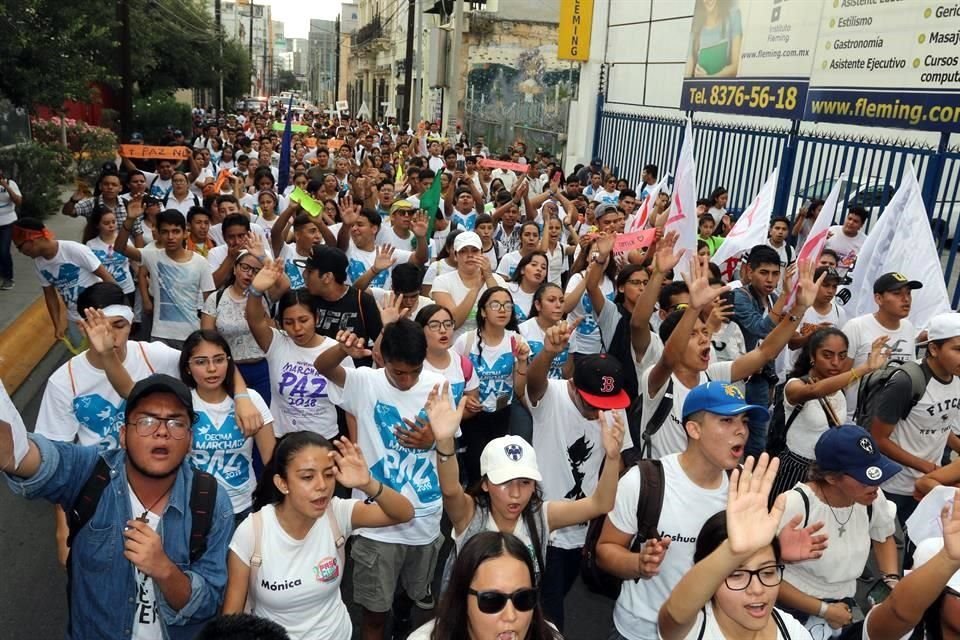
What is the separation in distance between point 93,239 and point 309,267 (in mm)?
2773

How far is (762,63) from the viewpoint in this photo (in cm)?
1223

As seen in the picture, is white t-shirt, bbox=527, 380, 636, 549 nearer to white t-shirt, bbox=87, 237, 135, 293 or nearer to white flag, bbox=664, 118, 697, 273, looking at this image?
white flag, bbox=664, 118, 697, 273

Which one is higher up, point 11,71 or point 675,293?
point 11,71

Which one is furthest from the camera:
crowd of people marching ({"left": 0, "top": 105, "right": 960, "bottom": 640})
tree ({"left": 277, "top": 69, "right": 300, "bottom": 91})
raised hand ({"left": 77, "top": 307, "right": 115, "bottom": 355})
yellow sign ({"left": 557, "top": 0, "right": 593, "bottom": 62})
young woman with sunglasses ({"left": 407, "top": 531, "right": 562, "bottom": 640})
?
tree ({"left": 277, "top": 69, "right": 300, "bottom": 91})

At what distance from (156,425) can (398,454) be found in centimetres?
124

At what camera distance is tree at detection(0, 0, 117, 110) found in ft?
33.3

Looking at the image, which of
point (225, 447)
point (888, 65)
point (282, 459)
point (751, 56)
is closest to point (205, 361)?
point (225, 447)

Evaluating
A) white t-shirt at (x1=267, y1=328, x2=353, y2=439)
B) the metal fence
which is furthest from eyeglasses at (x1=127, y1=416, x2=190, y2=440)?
the metal fence

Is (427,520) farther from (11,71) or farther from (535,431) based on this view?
(11,71)

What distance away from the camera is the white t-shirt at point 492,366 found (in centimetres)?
464

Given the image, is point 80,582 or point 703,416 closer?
point 80,582

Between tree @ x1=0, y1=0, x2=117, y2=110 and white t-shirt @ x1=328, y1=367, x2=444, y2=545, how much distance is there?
921cm

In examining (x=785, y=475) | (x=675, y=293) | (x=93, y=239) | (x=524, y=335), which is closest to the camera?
(x=785, y=475)

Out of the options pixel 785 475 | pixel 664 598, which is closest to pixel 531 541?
pixel 664 598
